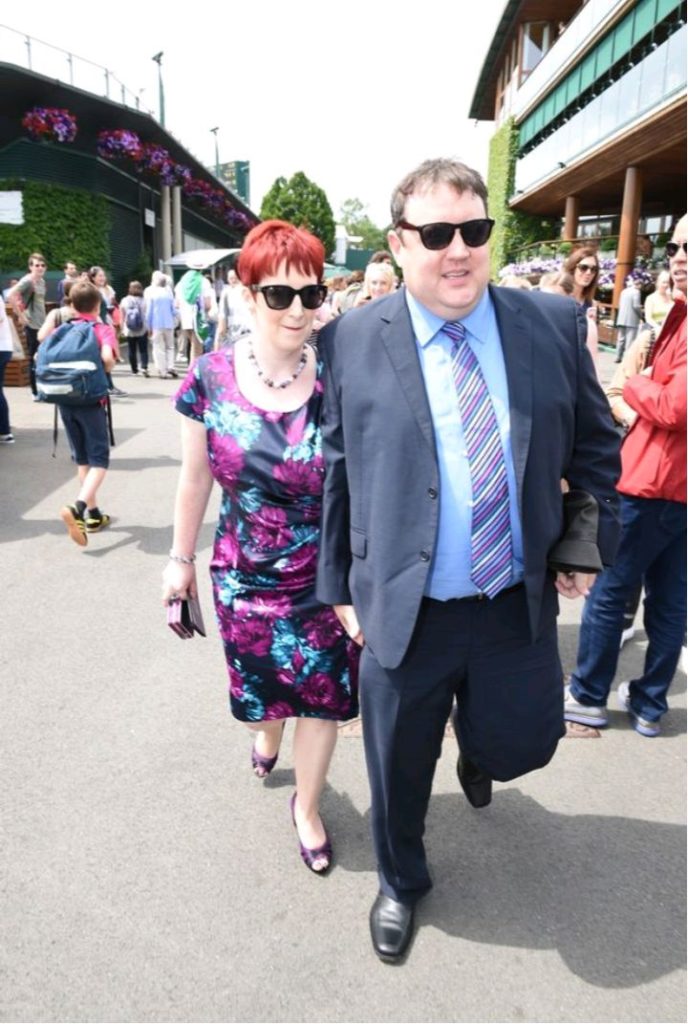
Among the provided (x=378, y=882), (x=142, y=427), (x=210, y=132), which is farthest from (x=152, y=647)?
(x=210, y=132)

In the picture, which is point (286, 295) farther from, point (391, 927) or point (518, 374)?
A: point (391, 927)

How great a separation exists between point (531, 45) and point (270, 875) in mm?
34267

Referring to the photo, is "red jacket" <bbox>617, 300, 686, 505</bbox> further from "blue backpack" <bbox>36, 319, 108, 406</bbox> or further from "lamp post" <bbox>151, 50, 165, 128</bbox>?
"lamp post" <bbox>151, 50, 165, 128</bbox>

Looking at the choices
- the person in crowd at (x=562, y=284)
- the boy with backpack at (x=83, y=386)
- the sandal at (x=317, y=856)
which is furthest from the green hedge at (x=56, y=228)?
the sandal at (x=317, y=856)

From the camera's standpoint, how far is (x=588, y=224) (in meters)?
30.3

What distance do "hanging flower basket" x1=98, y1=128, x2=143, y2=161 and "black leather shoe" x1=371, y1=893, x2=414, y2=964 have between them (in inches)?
915

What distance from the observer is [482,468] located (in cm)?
208

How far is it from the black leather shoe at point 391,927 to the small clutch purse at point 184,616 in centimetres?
106

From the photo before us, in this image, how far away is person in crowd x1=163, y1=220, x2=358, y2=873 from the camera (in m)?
2.43

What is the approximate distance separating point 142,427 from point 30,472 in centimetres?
281

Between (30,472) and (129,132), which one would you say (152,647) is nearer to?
(30,472)

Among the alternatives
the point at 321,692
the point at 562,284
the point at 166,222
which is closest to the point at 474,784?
the point at 321,692

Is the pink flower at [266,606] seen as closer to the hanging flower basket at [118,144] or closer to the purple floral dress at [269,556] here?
the purple floral dress at [269,556]

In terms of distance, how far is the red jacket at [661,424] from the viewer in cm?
299
